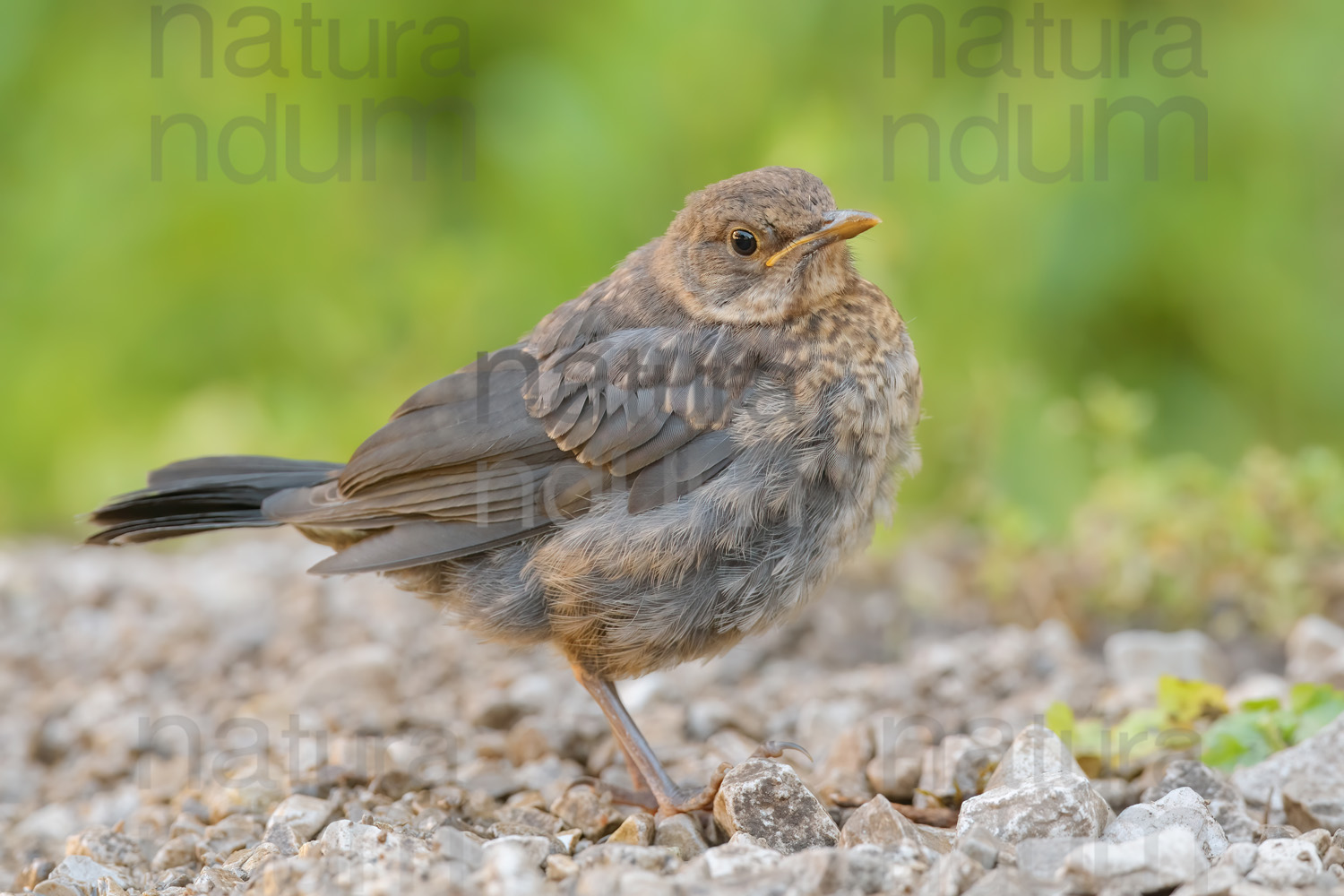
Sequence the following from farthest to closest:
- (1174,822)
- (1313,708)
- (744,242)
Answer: (744,242) < (1313,708) < (1174,822)

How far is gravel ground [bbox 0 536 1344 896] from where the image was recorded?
90.5 inches

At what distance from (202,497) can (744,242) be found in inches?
61.5

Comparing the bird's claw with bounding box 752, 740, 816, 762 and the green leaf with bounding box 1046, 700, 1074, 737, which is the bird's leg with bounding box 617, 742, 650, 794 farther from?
the green leaf with bounding box 1046, 700, 1074, 737

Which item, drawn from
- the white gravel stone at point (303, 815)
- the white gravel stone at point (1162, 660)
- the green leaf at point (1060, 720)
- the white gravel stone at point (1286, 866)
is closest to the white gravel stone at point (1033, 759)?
the green leaf at point (1060, 720)

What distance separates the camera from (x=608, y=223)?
6.23m

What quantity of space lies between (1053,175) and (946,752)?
3.38 m

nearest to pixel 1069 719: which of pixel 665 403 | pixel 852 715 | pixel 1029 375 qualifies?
pixel 852 715

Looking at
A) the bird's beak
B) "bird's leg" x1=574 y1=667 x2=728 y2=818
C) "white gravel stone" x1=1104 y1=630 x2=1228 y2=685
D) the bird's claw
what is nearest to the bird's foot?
"bird's leg" x1=574 y1=667 x2=728 y2=818

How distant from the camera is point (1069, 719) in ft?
10.9

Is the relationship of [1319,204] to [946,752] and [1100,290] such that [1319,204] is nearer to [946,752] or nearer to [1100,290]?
[1100,290]

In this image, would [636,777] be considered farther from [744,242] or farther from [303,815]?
[744,242]

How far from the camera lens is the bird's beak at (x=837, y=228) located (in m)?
3.24

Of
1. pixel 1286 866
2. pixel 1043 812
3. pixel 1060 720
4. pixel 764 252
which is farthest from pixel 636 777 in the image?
pixel 1286 866

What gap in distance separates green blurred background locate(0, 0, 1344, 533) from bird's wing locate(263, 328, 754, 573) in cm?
189
